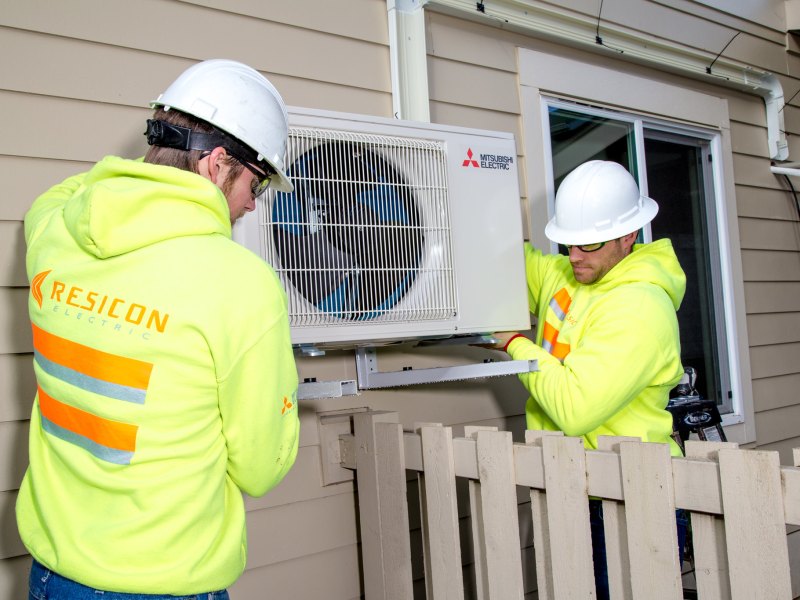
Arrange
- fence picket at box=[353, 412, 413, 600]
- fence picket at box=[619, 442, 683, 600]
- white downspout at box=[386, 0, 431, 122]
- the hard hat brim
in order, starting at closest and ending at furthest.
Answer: fence picket at box=[619, 442, 683, 600] < fence picket at box=[353, 412, 413, 600] < the hard hat brim < white downspout at box=[386, 0, 431, 122]

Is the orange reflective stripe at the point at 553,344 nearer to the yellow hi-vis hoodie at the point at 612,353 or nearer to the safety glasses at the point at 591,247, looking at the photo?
the yellow hi-vis hoodie at the point at 612,353

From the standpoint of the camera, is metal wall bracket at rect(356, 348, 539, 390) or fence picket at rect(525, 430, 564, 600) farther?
metal wall bracket at rect(356, 348, 539, 390)

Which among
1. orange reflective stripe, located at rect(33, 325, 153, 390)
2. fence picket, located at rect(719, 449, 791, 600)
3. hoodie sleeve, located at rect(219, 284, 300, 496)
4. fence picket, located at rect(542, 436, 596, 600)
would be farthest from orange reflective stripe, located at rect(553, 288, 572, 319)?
orange reflective stripe, located at rect(33, 325, 153, 390)

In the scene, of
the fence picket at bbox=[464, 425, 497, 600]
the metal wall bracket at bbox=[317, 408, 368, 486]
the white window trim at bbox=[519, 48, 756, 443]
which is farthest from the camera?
the white window trim at bbox=[519, 48, 756, 443]

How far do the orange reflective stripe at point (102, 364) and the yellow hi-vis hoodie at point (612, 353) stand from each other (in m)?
1.28

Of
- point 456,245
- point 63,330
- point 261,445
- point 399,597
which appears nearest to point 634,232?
point 456,245

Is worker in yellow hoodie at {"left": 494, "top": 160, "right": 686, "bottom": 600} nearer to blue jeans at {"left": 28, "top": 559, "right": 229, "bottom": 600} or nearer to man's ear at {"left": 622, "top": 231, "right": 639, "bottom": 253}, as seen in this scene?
man's ear at {"left": 622, "top": 231, "right": 639, "bottom": 253}

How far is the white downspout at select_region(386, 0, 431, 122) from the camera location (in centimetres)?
271

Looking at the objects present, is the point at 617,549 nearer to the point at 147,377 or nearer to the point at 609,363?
the point at 609,363

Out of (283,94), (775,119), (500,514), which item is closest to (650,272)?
(500,514)

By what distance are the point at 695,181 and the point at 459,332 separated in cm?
240

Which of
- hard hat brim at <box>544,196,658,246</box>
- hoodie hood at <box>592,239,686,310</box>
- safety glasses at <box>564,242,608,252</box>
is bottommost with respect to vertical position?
hoodie hood at <box>592,239,686,310</box>

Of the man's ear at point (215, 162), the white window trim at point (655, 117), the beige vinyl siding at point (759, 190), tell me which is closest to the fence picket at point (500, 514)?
the man's ear at point (215, 162)

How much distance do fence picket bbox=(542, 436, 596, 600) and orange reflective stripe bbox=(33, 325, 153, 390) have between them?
3.32 feet
